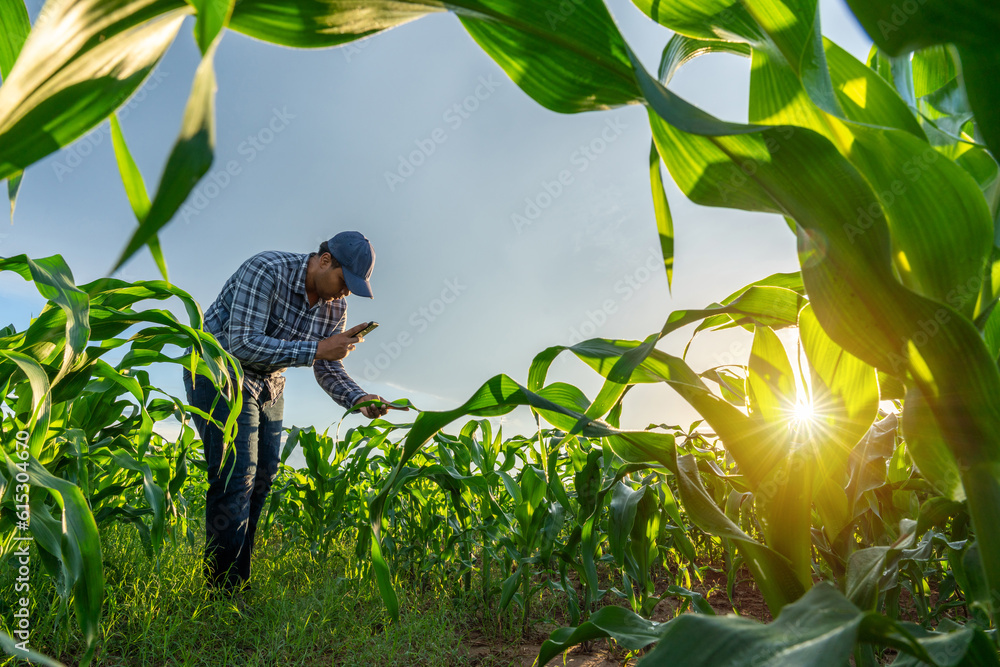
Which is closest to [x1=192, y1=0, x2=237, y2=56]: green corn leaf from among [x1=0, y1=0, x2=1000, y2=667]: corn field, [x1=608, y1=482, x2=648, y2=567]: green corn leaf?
[x1=0, y1=0, x2=1000, y2=667]: corn field

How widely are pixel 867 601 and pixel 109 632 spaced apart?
194 centimetres

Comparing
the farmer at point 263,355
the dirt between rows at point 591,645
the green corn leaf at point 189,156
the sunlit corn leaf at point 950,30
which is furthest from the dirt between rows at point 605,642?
the green corn leaf at point 189,156

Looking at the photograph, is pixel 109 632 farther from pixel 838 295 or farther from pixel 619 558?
pixel 838 295

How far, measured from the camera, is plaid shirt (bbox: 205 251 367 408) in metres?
2.11

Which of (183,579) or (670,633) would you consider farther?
(183,579)

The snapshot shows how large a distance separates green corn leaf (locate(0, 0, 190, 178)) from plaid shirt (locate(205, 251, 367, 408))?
199 centimetres

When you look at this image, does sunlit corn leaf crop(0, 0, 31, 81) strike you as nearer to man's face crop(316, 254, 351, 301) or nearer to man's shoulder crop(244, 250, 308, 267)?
man's shoulder crop(244, 250, 308, 267)

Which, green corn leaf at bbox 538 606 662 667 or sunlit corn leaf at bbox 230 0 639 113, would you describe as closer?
sunlit corn leaf at bbox 230 0 639 113

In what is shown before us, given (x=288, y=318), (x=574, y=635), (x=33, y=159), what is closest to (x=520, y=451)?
(x=288, y=318)

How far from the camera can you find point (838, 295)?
37 centimetres

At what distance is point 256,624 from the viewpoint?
1.72 meters

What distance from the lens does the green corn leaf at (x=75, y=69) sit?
0.67 ft

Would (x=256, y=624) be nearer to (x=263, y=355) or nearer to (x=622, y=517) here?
(x=263, y=355)

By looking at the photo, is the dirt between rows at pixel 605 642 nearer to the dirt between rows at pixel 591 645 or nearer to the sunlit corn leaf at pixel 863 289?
the dirt between rows at pixel 591 645
